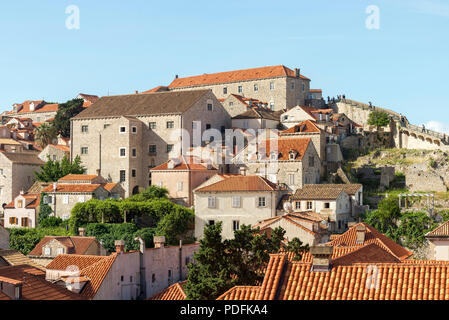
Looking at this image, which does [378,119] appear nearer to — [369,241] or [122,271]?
[369,241]

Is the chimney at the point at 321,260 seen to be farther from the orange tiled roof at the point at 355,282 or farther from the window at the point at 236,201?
the window at the point at 236,201

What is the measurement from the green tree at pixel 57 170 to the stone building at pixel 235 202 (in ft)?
67.0

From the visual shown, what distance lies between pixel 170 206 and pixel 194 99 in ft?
61.2

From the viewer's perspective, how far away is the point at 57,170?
76.8 meters

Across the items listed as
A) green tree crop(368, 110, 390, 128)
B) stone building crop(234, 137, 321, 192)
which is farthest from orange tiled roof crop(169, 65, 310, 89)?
stone building crop(234, 137, 321, 192)

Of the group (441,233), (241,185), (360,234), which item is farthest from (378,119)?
(441,233)

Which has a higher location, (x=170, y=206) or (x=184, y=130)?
(x=184, y=130)

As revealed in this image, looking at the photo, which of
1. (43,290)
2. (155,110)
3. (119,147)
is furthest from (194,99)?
(43,290)

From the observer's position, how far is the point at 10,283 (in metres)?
25.6

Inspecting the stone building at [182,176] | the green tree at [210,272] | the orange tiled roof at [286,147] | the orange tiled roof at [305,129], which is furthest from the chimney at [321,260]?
the orange tiled roof at [305,129]

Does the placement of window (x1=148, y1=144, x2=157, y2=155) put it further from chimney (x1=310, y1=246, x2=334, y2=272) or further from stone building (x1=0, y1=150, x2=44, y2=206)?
chimney (x1=310, y1=246, x2=334, y2=272)

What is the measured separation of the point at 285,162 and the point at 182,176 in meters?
10.3

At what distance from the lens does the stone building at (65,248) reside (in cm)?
5419
